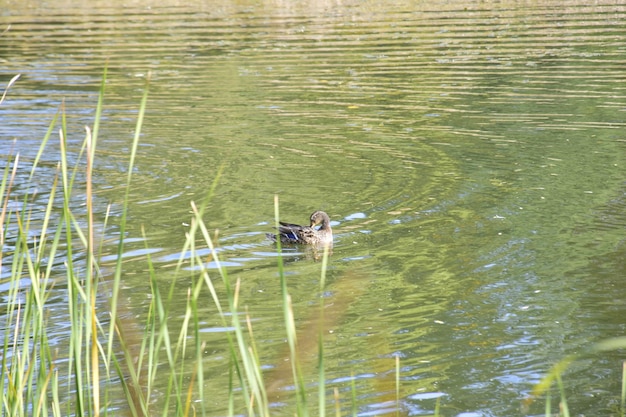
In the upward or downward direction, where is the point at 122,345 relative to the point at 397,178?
upward

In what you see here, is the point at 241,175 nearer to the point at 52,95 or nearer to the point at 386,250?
the point at 386,250

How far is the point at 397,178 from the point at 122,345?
805cm

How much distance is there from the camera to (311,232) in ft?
28.9

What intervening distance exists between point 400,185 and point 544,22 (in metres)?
14.9

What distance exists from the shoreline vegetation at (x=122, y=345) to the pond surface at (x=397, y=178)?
0.59 ft

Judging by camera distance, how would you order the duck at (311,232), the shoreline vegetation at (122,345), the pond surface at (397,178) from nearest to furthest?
the shoreline vegetation at (122,345)
the pond surface at (397,178)
the duck at (311,232)

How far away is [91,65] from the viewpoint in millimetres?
20719

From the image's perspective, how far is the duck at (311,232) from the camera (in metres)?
8.83

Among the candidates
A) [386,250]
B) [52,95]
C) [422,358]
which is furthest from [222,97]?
[422,358]

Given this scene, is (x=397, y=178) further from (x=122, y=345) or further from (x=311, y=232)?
(x=122, y=345)

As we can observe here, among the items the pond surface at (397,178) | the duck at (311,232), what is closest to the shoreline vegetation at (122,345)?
the pond surface at (397,178)

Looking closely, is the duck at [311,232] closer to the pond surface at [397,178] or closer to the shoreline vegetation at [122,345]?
the pond surface at [397,178]

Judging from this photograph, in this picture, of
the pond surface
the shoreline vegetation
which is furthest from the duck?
the shoreline vegetation

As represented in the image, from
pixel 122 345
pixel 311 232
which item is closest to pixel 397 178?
pixel 311 232
